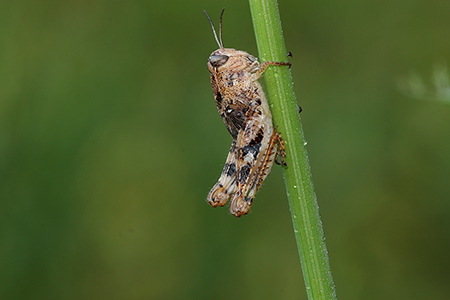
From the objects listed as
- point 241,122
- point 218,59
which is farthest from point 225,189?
point 218,59

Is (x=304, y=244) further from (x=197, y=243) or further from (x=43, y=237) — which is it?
(x=43, y=237)

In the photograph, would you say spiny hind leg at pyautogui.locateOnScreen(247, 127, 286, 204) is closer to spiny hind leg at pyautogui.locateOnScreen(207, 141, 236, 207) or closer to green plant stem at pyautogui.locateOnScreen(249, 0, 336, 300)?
spiny hind leg at pyautogui.locateOnScreen(207, 141, 236, 207)

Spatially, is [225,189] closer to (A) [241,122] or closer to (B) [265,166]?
(B) [265,166]

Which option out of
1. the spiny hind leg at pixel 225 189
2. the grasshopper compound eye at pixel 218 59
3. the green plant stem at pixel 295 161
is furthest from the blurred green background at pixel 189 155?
the green plant stem at pixel 295 161

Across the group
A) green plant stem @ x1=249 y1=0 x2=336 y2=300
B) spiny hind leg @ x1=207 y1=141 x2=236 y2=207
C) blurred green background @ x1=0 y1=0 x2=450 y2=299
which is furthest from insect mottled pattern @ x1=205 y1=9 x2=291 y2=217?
blurred green background @ x1=0 y1=0 x2=450 y2=299

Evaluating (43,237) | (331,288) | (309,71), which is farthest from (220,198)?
(309,71)
